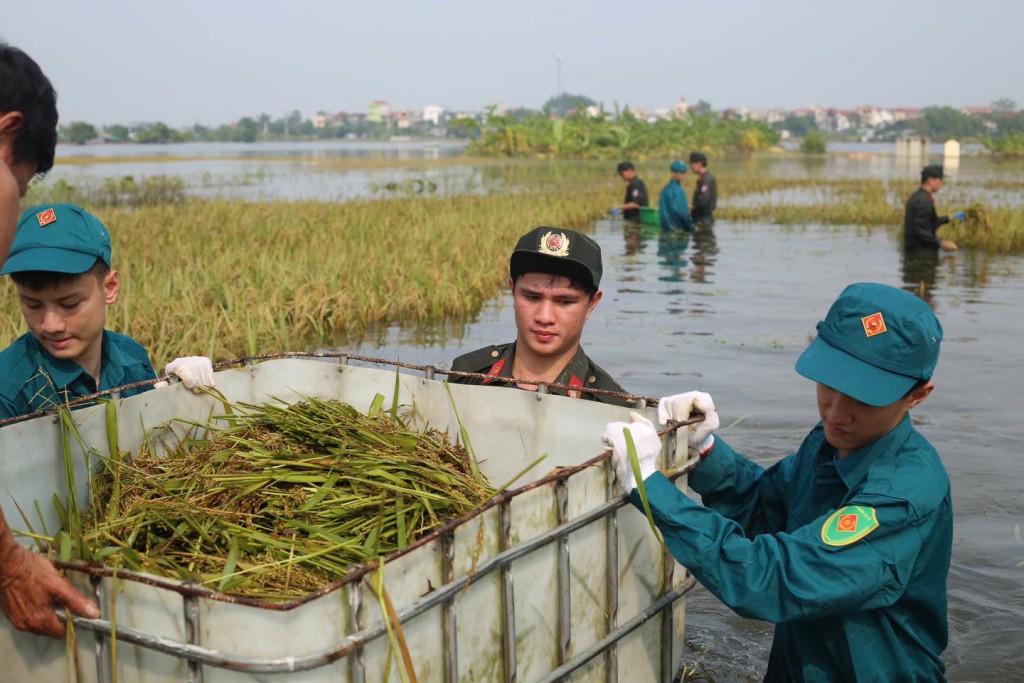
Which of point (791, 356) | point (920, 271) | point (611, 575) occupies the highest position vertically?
point (611, 575)

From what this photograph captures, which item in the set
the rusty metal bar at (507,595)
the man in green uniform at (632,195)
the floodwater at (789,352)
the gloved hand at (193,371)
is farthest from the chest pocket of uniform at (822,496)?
the man in green uniform at (632,195)

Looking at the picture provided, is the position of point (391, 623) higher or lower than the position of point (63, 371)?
lower

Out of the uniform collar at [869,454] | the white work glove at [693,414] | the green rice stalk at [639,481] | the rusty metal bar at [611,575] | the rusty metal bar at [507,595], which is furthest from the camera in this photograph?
the white work glove at [693,414]

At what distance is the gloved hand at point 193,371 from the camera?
2.99 m

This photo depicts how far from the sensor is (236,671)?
5.29 ft

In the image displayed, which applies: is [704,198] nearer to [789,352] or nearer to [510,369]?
[789,352]

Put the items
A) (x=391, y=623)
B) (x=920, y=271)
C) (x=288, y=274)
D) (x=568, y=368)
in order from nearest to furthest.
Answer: (x=391, y=623)
(x=568, y=368)
(x=288, y=274)
(x=920, y=271)

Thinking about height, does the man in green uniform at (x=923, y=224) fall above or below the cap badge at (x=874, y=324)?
below

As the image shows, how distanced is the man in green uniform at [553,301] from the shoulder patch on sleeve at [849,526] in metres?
1.22

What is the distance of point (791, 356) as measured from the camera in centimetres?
838

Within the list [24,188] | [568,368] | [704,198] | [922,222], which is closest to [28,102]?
[24,188]

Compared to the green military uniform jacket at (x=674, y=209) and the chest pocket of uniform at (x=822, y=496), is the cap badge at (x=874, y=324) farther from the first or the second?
the green military uniform jacket at (x=674, y=209)

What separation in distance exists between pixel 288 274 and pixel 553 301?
20.2 feet

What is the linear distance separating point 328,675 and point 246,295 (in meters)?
6.86
